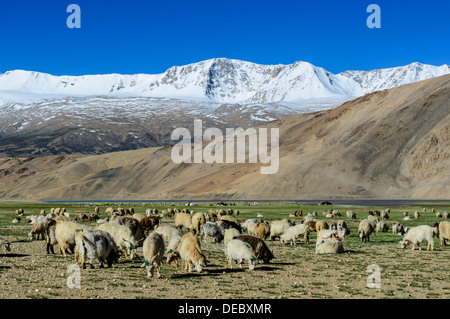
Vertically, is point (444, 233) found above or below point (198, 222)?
below

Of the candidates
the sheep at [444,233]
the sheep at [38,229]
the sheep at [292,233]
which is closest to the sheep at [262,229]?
the sheep at [292,233]

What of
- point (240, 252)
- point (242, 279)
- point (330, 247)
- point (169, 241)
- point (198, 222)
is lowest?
point (242, 279)

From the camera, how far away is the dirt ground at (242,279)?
1601cm

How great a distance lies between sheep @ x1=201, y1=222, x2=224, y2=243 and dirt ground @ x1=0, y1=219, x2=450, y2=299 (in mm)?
5530

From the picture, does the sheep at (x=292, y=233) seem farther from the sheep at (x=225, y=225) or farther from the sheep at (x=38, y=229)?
the sheep at (x=38, y=229)

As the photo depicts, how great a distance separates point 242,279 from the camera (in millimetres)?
19156

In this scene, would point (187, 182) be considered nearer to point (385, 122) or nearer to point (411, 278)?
point (385, 122)

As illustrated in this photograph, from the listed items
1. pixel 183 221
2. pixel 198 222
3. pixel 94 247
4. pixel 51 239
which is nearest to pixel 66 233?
pixel 51 239

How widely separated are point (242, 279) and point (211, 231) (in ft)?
44.2

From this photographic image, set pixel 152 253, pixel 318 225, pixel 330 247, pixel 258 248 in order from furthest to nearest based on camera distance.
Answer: pixel 318 225 < pixel 330 247 < pixel 258 248 < pixel 152 253

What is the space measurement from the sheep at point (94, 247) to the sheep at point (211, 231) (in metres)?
12.3

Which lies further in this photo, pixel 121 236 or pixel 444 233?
pixel 444 233

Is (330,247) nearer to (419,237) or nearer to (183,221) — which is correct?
(419,237)
